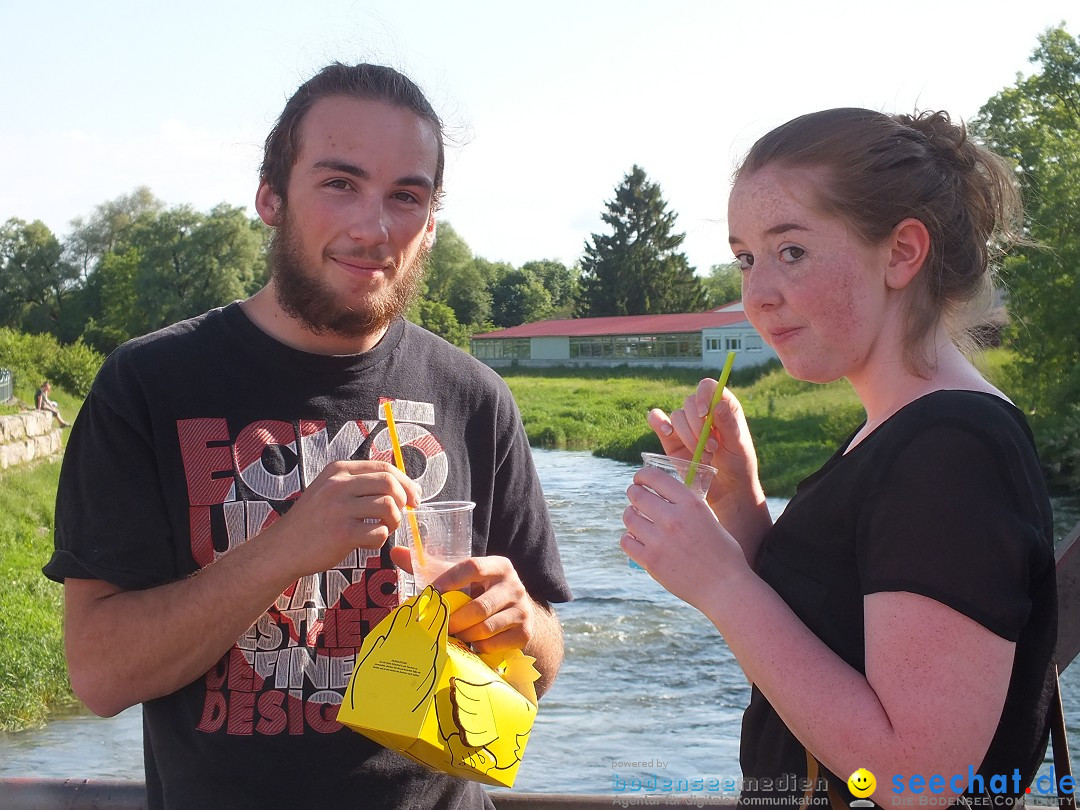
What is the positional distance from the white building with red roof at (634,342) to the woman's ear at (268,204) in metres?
42.4

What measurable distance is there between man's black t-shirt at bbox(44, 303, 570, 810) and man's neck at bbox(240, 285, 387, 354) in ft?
0.10

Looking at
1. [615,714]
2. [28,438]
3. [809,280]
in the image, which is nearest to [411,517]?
[809,280]

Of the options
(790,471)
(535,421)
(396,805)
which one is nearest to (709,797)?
(396,805)

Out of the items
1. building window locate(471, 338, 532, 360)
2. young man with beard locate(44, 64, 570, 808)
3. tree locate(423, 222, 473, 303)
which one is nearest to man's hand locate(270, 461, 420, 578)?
young man with beard locate(44, 64, 570, 808)

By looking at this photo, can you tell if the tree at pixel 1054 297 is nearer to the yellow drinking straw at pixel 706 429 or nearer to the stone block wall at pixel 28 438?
the stone block wall at pixel 28 438

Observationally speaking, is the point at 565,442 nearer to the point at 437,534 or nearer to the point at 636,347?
the point at 636,347

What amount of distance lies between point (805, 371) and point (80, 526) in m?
1.40

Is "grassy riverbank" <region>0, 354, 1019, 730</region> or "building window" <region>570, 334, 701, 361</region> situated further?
"building window" <region>570, 334, 701, 361</region>

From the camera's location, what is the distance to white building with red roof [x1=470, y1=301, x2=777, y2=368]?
158ft

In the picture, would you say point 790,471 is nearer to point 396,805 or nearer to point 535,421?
point 535,421

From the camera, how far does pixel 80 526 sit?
6.39ft

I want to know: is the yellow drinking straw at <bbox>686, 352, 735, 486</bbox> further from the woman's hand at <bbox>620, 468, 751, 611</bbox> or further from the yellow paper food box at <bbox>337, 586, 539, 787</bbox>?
the yellow paper food box at <bbox>337, 586, 539, 787</bbox>

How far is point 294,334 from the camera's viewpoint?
2.25m

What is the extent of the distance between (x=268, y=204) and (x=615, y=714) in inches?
373
